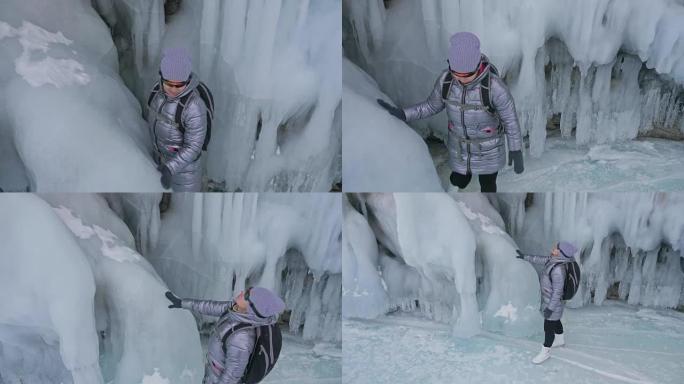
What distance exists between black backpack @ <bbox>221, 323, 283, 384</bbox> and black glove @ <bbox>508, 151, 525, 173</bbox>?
43.1 inches

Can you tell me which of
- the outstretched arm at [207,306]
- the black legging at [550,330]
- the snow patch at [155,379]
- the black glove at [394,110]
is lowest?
the snow patch at [155,379]

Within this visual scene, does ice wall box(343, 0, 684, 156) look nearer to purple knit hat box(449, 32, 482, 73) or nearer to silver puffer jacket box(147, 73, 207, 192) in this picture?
purple knit hat box(449, 32, 482, 73)

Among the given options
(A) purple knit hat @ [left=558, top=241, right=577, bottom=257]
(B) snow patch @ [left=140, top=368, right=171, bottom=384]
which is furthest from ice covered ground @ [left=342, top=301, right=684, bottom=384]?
(B) snow patch @ [left=140, top=368, right=171, bottom=384]

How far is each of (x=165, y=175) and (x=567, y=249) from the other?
160cm

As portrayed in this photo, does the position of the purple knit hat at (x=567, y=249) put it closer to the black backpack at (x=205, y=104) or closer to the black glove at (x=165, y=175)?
the black backpack at (x=205, y=104)

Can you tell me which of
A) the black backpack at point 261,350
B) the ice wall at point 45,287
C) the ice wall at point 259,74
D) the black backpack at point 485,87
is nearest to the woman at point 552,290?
the black backpack at point 485,87

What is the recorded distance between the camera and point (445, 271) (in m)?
2.85

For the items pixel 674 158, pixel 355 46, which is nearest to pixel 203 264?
pixel 355 46

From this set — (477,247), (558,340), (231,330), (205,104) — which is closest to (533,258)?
(477,247)

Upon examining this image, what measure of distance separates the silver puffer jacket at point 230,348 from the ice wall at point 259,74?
507 millimetres

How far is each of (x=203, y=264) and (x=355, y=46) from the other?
1.04 metres

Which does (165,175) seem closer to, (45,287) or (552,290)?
(45,287)

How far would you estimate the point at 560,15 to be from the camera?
108 inches

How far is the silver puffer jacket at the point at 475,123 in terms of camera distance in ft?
8.43
